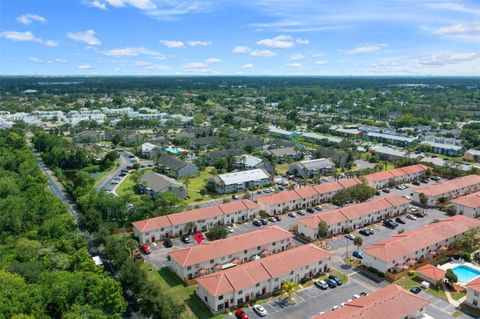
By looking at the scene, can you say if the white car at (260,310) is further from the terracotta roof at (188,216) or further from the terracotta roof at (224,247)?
the terracotta roof at (188,216)

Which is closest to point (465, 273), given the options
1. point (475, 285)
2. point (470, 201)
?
point (475, 285)

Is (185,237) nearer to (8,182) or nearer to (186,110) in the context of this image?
(8,182)

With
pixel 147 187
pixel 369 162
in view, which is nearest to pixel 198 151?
pixel 147 187

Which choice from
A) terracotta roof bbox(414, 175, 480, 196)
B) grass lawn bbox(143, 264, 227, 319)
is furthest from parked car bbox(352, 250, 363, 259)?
terracotta roof bbox(414, 175, 480, 196)

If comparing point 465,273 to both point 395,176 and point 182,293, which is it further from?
point 395,176

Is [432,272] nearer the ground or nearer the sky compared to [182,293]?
nearer the sky

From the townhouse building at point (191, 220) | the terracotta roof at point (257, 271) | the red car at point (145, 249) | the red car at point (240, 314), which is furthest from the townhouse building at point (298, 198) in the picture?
the red car at point (240, 314)
